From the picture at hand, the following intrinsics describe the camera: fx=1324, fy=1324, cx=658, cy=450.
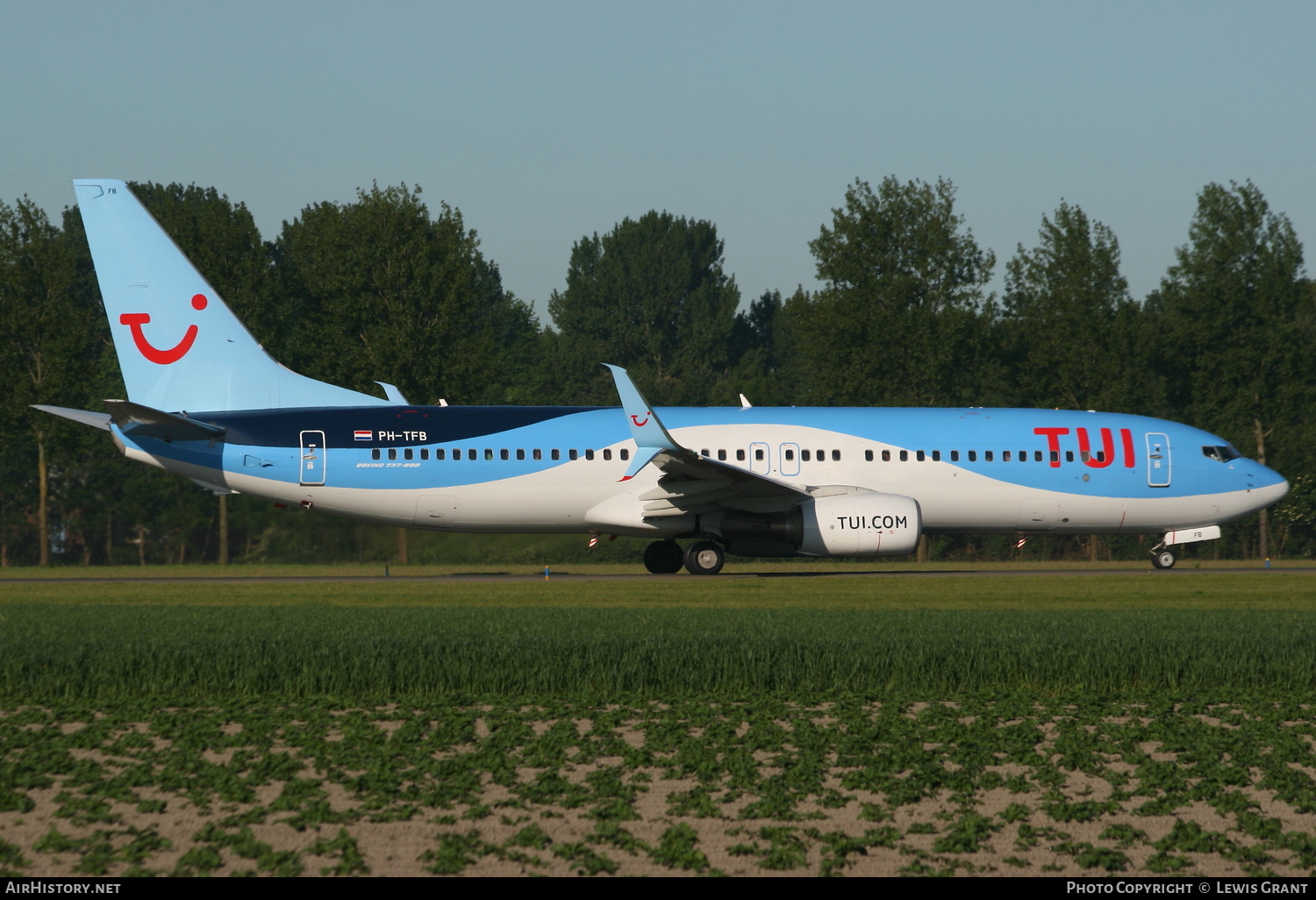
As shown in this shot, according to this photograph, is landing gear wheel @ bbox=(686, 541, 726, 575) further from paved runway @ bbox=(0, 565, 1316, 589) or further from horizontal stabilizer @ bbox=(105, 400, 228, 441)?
horizontal stabilizer @ bbox=(105, 400, 228, 441)

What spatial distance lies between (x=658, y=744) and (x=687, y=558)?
1786 centimetres

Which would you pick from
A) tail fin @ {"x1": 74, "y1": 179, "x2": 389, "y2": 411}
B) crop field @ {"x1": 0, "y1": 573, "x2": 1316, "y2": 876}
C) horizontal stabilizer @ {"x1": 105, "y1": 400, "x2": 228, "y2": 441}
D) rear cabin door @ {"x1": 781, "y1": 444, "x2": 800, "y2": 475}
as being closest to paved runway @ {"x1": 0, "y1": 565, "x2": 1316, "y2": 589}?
rear cabin door @ {"x1": 781, "y1": 444, "x2": 800, "y2": 475}

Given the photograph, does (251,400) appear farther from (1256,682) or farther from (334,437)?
(1256,682)

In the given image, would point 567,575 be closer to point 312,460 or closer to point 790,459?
point 790,459

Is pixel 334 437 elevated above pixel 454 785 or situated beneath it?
elevated above

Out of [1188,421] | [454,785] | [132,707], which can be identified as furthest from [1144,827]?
[1188,421]

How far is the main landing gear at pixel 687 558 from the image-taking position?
88.0ft

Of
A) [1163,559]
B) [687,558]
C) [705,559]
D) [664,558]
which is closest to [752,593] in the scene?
[705,559]

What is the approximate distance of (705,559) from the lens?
26.8 meters

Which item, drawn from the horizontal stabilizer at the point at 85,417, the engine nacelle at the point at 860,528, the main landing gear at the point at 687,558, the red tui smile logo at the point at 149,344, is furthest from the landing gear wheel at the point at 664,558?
the horizontal stabilizer at the point at 85,417

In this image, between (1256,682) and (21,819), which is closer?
(21,819)

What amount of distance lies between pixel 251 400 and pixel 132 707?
54.4 feet
